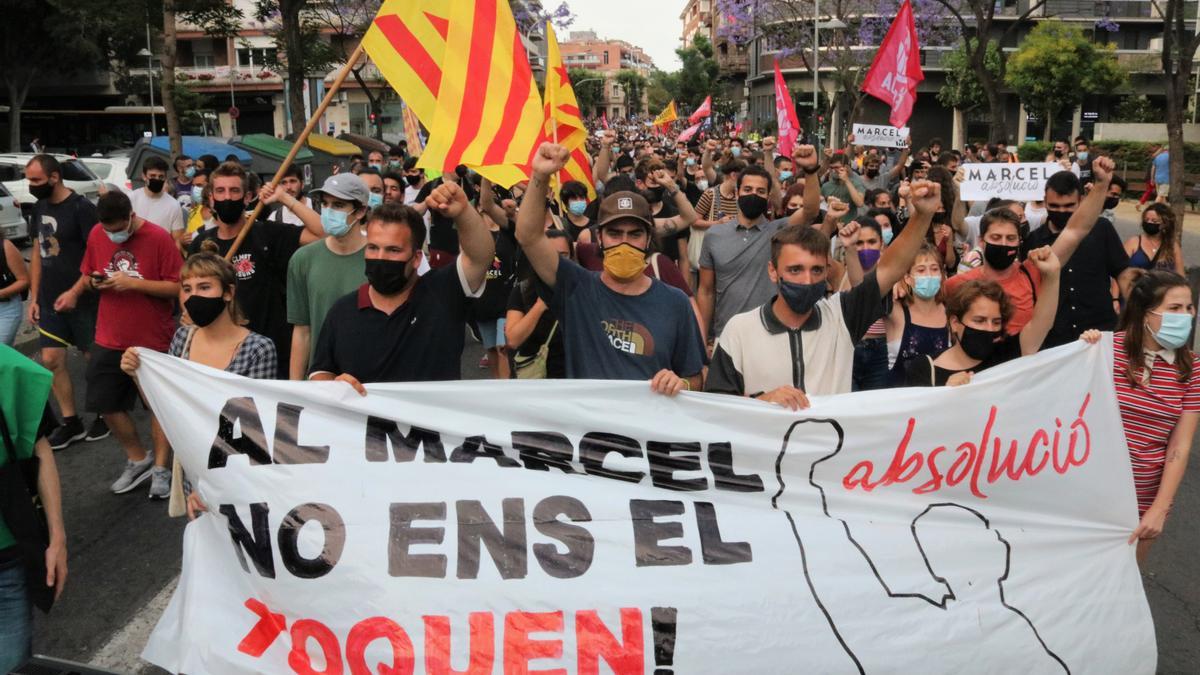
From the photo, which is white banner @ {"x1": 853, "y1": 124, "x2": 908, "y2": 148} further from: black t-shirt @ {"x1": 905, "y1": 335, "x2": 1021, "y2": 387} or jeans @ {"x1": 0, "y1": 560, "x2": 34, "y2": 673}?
jeans @ {"x1": 0, "y1": 560, "x2": 34, "y2": 673}

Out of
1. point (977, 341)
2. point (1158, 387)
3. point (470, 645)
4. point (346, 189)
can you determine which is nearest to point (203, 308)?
point (346, 189)

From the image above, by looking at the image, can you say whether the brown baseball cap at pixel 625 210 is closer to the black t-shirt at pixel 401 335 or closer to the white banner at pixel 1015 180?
the black t-shirt at pixel 401 335

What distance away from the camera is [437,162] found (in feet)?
14.5

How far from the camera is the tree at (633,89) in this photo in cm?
13150

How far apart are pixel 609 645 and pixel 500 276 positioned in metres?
4.45

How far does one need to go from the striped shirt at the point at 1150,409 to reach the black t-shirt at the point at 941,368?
46cm

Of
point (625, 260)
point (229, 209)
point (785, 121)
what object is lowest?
point (625, 260)

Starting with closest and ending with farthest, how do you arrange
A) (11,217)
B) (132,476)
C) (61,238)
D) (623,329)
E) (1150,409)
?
(623,329), (1150,409), (132,476), (61,238), (11,217)

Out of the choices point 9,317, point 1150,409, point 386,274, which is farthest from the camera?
point 9,317

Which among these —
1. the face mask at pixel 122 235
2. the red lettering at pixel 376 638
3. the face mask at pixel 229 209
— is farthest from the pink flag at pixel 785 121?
the red lettering at pixel 376 638

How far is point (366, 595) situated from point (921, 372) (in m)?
2.29

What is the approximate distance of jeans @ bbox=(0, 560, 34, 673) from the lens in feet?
9.64

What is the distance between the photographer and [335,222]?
497 cm

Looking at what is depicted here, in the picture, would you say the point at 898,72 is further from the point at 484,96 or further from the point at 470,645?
the point at 470,645
